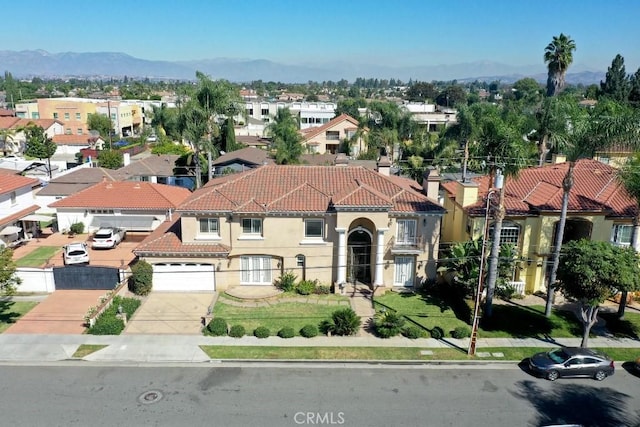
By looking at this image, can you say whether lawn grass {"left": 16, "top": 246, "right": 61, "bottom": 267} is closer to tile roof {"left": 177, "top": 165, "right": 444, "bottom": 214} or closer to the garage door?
the garage door

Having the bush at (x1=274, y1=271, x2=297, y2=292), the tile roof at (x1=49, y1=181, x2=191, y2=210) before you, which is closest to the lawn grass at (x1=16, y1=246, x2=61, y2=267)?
the tile roof at (x1=49, y1=181, x2=191, y2=210)

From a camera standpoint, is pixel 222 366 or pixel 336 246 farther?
pixel 336 246

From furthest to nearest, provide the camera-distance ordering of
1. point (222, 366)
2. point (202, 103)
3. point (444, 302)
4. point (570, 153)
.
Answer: point (202, 103) → point (444, 302) → point (570, 153) → point (222, 366)

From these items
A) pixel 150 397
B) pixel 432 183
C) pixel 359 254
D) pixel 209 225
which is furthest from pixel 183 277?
pixel 432 183

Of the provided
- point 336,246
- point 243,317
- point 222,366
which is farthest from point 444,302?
point 222,366

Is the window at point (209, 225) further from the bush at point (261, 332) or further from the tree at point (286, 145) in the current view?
the tree at point (286, 145)

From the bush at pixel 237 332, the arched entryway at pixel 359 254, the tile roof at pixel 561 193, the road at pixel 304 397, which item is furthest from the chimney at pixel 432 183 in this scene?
the bush at pixel 237 332

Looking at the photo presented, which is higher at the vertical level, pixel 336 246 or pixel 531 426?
pixel 336 246

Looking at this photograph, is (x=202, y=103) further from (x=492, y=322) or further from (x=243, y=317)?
(x=492, y=322)
